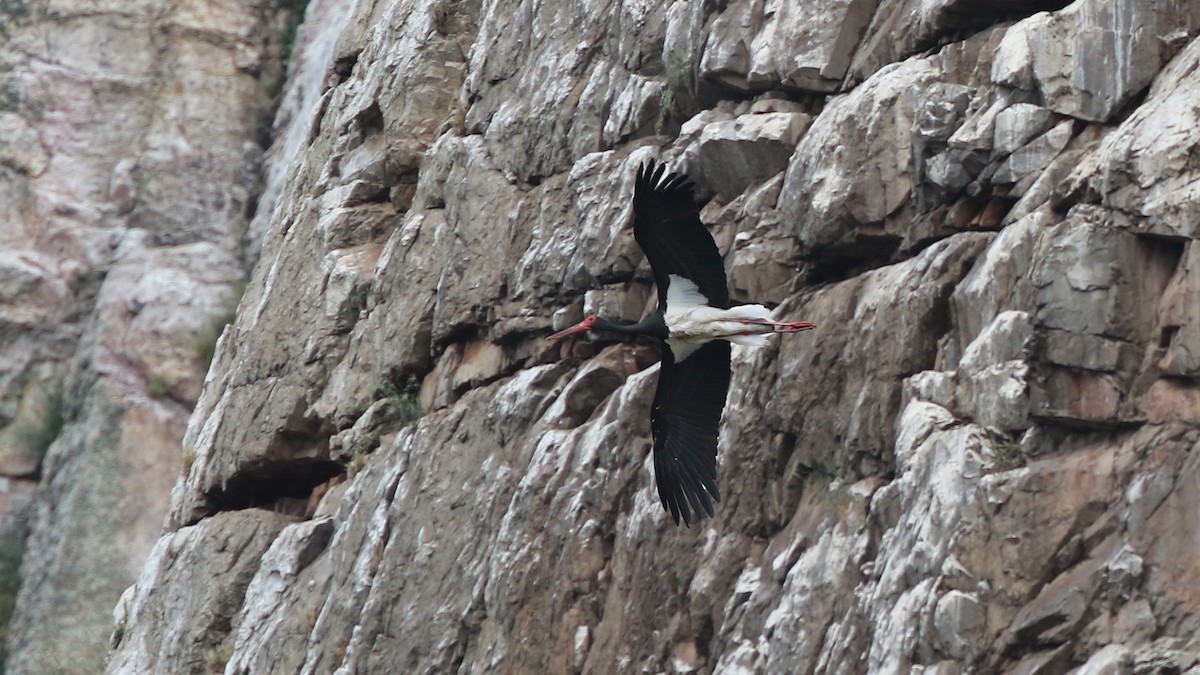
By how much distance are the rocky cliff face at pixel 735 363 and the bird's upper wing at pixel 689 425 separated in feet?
0.70

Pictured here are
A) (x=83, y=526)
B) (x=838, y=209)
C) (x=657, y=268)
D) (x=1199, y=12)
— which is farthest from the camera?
(x=83, y=526)

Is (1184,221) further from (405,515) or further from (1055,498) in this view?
(405,515)

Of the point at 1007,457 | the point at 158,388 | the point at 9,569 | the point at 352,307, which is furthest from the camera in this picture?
the point at 9,569

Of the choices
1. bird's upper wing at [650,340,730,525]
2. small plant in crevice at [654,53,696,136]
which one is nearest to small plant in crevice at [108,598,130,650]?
small plant in crevice at [654,53,696,136]

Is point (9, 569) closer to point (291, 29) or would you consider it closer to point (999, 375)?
point (291, 29)

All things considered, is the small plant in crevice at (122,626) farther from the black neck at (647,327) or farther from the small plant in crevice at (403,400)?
the black neck at (647,327)

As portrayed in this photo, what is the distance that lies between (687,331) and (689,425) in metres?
0.69

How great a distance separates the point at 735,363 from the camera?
11047mm

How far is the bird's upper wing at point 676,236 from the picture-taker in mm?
10578

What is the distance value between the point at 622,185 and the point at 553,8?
2559 millimetres

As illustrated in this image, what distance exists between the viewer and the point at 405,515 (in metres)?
13.4

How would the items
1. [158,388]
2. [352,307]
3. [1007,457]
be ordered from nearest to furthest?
1. [1007,457]
2. [352,307]
3. [158,388]

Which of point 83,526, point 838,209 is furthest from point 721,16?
point 83,526

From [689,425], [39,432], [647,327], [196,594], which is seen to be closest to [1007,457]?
[689,425]
